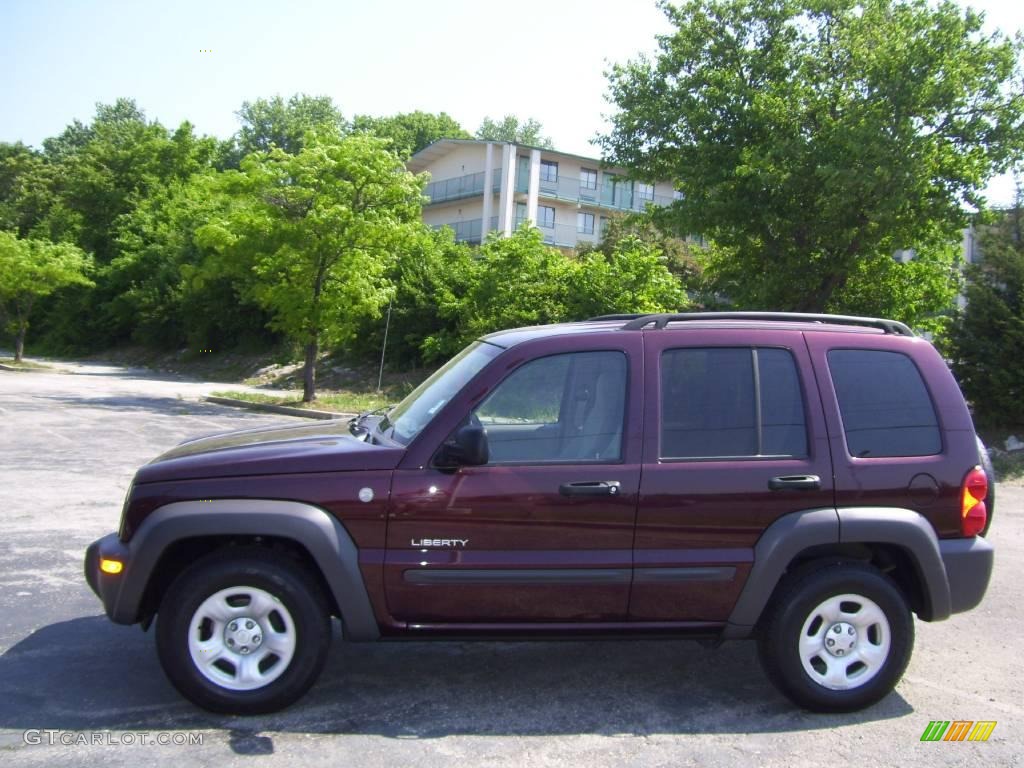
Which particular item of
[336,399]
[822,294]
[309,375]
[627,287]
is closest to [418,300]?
[336,399]

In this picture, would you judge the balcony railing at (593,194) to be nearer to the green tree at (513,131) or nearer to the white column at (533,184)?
the white column at (533,184)

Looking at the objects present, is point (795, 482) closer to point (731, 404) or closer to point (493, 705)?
point (731, 404)

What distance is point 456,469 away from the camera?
4.12 m

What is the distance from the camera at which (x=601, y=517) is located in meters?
4.16

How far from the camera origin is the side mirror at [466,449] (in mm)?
3979

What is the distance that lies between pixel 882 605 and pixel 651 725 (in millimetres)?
1242

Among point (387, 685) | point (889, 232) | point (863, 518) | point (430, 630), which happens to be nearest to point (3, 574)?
point (387, 685)

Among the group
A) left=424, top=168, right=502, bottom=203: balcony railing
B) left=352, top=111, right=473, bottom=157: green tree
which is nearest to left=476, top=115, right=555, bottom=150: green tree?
left=352, top=111, right=473, bottom=157: green tree

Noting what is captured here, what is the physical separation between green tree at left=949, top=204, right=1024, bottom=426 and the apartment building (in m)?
27.9

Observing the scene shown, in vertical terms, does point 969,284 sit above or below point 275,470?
above

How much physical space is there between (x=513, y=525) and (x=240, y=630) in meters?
1.31

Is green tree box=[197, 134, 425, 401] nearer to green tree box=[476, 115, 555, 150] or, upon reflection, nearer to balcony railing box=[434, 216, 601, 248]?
balcony railing box=[434, 216, 601, 248]

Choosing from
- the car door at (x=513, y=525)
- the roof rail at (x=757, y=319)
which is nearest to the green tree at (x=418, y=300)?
the roof rail at (x=757, y=319)

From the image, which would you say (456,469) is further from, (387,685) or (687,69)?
(687,69)
